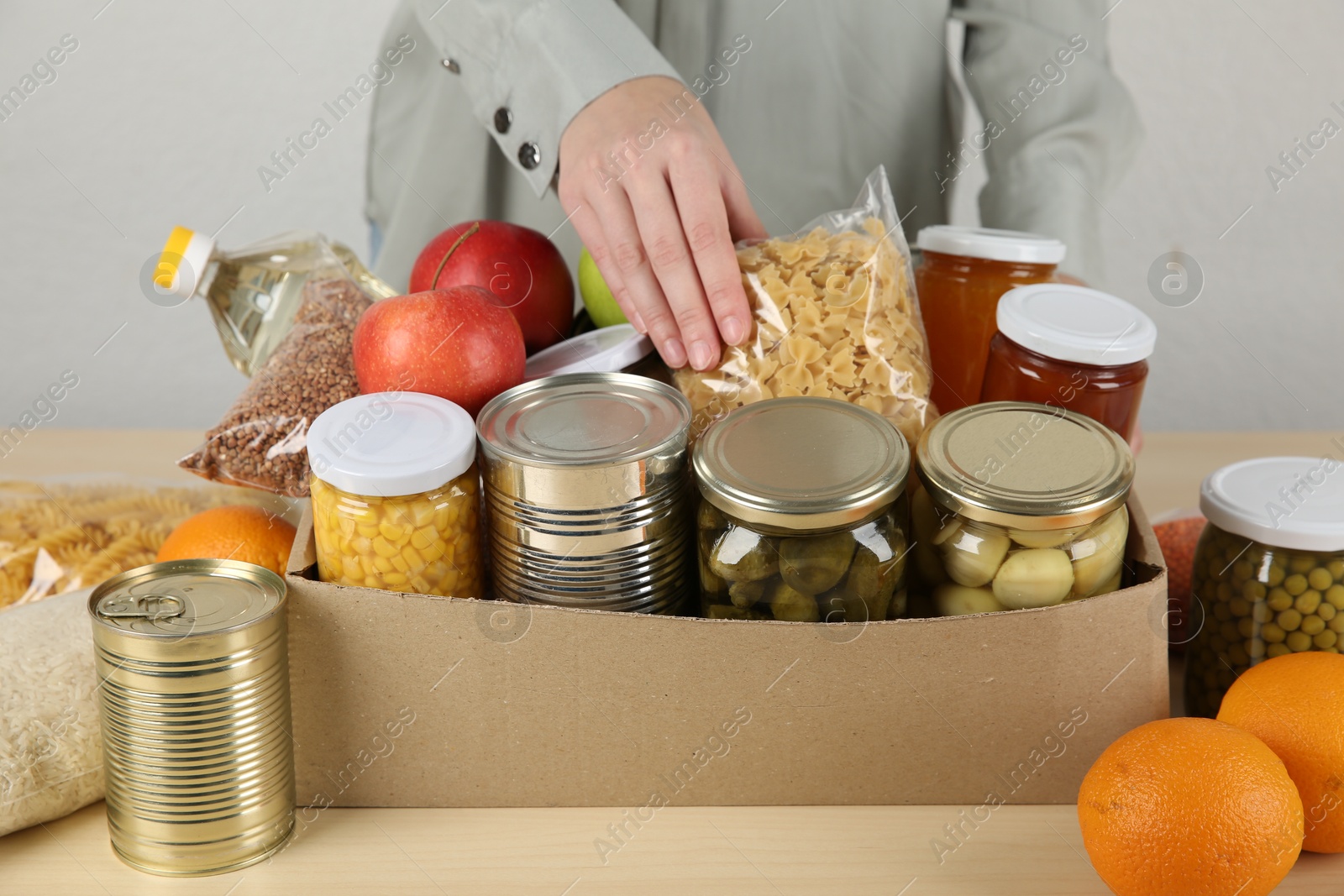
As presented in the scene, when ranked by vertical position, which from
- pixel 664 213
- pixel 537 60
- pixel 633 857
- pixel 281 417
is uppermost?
pixel 537 60

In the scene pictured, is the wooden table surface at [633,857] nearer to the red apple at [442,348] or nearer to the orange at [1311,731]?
the orange at [1311,731]

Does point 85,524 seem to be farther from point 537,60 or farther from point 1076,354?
point 1076,354

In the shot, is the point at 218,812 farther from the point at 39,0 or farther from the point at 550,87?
the point at 39,0

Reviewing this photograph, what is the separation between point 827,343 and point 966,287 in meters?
0.17

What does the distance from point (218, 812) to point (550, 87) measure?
0.59 m

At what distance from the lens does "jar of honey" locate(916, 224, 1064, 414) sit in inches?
31.8

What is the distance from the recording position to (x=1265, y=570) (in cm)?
66

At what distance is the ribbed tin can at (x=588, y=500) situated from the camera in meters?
0.60

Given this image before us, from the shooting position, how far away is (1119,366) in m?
0.71

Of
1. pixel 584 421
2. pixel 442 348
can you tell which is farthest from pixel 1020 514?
pixel 442 348

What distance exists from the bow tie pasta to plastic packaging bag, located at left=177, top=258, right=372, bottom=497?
258mm

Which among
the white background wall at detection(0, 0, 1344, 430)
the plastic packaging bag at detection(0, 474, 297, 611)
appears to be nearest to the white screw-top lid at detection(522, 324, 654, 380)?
the plastic packaging bag at detection(0, 474, 297, 611)

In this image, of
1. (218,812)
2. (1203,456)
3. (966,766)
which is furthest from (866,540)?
(1203,456)

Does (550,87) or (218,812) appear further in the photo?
(550,87)
